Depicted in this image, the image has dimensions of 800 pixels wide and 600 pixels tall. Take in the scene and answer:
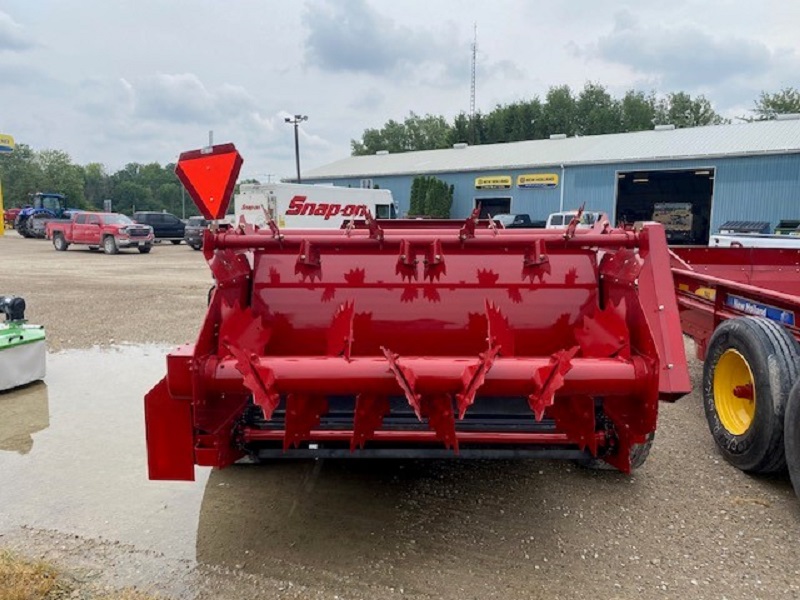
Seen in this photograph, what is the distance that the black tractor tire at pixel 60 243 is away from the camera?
26098 millimetres

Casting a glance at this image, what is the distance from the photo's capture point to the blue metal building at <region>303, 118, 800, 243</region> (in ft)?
80.7

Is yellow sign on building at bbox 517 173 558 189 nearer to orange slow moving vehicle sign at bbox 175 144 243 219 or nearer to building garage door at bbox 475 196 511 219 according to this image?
building garage door at bbox 475 196 511 219

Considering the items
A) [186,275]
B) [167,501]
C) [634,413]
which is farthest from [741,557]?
[186,275]

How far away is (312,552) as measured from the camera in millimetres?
3066

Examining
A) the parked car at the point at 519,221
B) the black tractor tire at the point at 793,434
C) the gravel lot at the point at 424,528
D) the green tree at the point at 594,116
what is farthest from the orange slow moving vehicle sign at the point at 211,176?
the green tree at the point at 594,116

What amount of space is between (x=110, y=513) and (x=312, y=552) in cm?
125

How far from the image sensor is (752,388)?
155 inches

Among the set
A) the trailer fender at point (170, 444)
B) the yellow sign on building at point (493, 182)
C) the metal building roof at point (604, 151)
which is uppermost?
the metal building roof at point (604, 151)

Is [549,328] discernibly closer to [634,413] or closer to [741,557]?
[634,413]

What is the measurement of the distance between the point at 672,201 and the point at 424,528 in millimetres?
34071

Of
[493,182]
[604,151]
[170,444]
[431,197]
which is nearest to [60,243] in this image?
[431,197]

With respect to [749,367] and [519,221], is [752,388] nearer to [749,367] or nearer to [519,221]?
[749,367]

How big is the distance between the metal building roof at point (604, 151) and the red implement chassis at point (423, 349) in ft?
81.3

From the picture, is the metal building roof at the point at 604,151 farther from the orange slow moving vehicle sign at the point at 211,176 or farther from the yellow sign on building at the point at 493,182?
the orange slow moving vehicle sign at the point at 211,176
